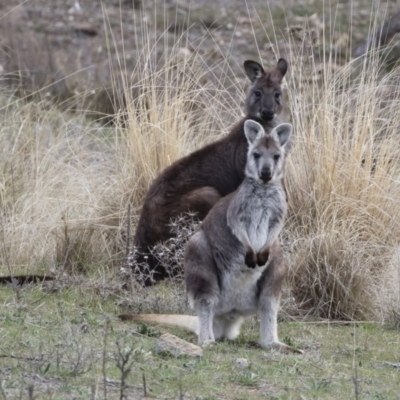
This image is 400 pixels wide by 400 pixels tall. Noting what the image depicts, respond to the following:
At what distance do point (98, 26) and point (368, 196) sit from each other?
10.1 m

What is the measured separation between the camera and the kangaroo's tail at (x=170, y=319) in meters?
6.18

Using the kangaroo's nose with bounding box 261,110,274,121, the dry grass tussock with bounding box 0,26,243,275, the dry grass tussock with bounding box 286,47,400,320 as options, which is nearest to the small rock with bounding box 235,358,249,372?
the dry grass tussock with bounding box 286,47,400,320

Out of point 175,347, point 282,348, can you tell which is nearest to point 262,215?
point 282,348

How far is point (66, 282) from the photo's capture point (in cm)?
705

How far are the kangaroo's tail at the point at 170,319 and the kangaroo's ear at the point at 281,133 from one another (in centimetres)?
117

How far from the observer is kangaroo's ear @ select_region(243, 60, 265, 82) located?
26.1ft

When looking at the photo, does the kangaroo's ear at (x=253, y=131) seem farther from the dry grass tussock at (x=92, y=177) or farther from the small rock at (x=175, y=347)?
the dry grass tussock at (x=92, y=177)

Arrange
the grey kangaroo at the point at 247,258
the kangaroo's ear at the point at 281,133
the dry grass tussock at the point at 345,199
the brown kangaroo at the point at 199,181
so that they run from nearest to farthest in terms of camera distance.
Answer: the grey kangaroo at the point at 247,258 → the kangaroo's ear at the point at 281,133 → the dry grass tussock at the point at 345,199 → the brown kangaroo at the point at 199,181

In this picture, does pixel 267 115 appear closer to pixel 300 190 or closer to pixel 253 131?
pixel 300 190

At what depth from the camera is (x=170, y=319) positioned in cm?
621

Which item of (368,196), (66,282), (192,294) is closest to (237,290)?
(192,294)

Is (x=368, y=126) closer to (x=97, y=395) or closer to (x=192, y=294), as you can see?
(x=192, y=294)

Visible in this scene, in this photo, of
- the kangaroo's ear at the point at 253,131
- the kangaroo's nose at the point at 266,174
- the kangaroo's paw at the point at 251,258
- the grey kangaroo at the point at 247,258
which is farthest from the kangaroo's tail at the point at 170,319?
the kangaroo's ear at the point at 253,131

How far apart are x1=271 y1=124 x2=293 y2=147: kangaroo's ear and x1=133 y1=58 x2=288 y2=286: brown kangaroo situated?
4.80ft
